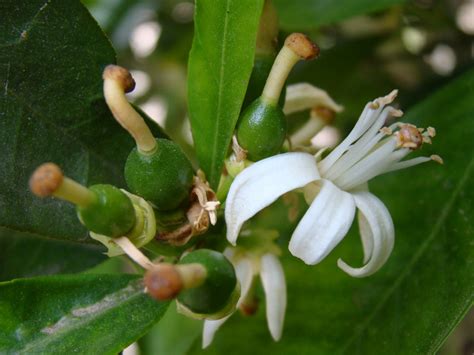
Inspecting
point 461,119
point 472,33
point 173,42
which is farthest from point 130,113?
point 173,42

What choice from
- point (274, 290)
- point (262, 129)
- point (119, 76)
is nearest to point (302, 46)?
point (262, 129)

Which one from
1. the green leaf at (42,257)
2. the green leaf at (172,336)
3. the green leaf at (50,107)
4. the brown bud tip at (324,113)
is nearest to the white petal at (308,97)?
the brown bud tip at (324,113)

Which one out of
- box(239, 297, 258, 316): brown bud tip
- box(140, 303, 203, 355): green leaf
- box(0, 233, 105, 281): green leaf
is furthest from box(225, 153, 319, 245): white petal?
box(140, 303, 203, 355): green leaf

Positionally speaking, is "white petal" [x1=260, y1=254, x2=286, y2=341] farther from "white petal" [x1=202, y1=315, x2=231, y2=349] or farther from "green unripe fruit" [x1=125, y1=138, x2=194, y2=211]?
"green unripe fruit" [x1=125, y1=138, x2=194, y2=211]

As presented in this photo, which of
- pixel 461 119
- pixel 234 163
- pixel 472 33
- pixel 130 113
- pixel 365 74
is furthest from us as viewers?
pixel 365 74

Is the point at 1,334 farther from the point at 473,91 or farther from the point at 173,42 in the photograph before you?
the point at 173,42

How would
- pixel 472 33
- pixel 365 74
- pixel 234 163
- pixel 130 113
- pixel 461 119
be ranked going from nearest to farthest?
pixel 130 113 → pixel 234 163 → pixel 461 119 → pixel 472 33 → pixel 365 74
